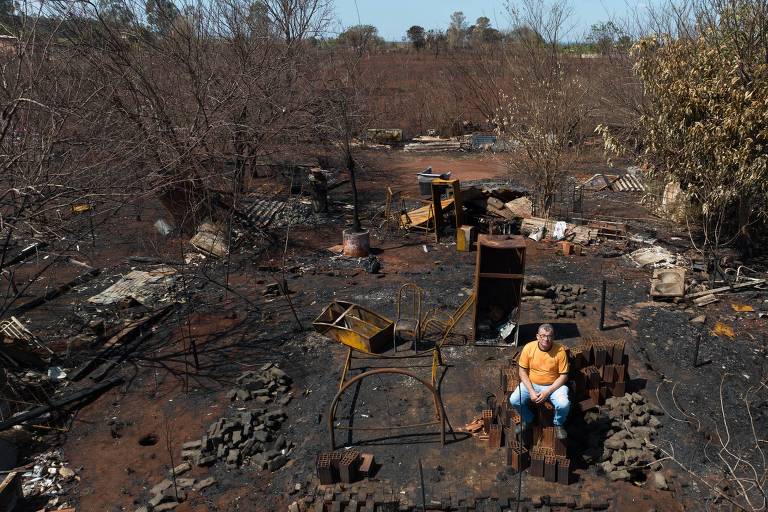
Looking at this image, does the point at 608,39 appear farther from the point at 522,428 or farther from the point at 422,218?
the point at 522,428

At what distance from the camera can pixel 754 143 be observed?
11016 mm

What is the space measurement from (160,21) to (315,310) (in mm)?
9113

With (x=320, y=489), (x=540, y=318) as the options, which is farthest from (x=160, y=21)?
(x=320, y=489)

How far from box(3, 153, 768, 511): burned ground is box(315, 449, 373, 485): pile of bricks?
0.12 meters

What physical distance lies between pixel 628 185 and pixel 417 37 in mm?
45054

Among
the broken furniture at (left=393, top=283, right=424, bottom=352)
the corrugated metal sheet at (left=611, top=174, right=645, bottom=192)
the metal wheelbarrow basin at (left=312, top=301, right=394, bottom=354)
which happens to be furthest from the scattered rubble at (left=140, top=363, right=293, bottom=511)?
the corrugated metal sheet at (left=611, top=174, right=645, bottom=192)

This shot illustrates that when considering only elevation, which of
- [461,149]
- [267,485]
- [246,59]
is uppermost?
[246,59]

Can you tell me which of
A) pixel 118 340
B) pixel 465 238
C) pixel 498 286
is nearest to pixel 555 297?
pixel 498 286

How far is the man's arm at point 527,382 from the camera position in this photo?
6.38 m

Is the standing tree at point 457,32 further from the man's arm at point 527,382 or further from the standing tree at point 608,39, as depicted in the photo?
the man's arm at point 527,382

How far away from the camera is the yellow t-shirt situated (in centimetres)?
659

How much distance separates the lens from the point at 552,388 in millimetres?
6441

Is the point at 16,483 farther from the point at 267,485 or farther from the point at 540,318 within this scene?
the point at 540,318

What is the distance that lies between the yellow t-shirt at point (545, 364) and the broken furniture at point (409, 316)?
2333 mm
